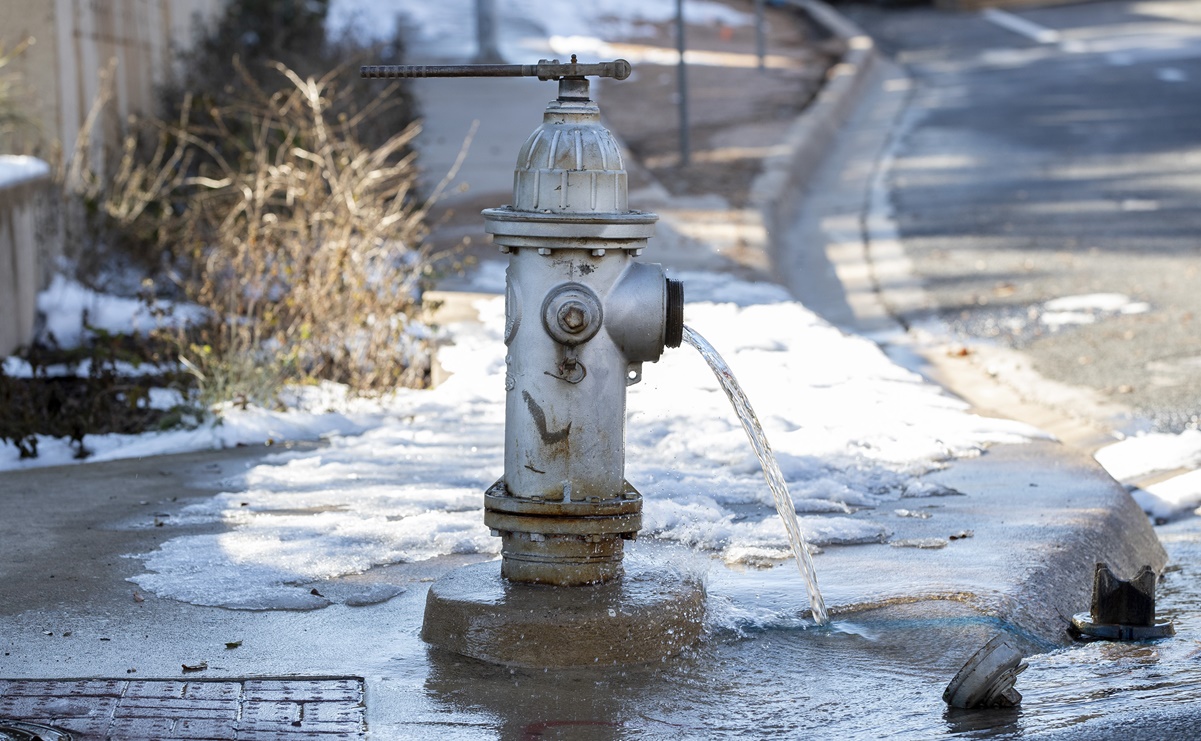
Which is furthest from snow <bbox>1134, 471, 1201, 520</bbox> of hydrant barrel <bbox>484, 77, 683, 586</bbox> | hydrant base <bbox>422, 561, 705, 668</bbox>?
hydrant barrel <bbox>484, 77, 683, 586</bbox>

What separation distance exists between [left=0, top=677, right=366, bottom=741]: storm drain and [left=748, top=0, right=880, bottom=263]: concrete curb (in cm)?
651

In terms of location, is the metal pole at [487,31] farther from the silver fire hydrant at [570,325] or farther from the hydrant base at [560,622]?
the hydrant base at [560,622]

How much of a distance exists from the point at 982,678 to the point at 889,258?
695cm

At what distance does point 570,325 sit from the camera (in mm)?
3164

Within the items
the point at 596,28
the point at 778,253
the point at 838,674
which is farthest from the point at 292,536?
the point at 596,28

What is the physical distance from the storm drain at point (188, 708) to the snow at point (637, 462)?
588 mm

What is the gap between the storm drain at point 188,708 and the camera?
2.71 m

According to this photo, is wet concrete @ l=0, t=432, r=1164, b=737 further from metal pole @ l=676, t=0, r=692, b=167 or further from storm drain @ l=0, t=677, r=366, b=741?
metal pole @ l=676, t=0, r=692, b=167

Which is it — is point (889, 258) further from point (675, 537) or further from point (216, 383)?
point (675, 537)

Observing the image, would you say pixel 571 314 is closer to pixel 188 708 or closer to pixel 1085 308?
pixel 188 708

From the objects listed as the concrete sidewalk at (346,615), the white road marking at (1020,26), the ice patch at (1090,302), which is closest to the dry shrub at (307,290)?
the concrete sidewalk at (346,615)

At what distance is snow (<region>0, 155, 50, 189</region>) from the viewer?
21.6 feet

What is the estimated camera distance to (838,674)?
10.4ft

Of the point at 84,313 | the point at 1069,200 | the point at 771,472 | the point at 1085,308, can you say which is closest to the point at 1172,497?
the point at 771,472
